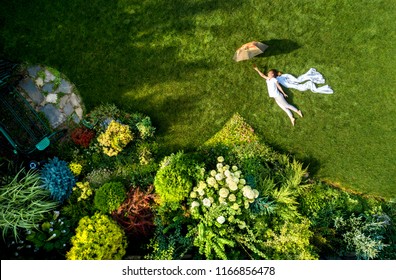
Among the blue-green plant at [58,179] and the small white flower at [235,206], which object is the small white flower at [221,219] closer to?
the small white flower at [235,206]

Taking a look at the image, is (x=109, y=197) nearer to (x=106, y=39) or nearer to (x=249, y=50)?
(x=106, y=39)

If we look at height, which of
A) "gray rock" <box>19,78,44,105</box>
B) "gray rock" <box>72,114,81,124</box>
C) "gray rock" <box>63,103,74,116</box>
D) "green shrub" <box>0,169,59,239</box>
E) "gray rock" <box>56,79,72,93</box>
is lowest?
"green shrub" <box>0,169,59,239</box>

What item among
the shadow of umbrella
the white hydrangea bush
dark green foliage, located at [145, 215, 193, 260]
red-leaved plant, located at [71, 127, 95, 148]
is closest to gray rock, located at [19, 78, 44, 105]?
red-leaved plant, located at [71, 127, 95, 148]

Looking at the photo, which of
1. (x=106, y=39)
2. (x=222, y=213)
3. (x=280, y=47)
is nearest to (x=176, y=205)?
(x=222, y=213)

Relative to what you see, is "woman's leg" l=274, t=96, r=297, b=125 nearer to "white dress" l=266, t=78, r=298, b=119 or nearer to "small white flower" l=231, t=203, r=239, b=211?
"white dress" l=266, t=78, r=298, b=119

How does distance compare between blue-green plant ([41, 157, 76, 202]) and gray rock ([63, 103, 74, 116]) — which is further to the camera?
gray rock ([63, 103, 74, 116])

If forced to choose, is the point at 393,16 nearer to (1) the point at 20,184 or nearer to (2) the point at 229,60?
(2) the point at 229,60

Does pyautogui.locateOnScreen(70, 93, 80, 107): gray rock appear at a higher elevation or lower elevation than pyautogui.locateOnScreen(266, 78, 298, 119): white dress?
higher
